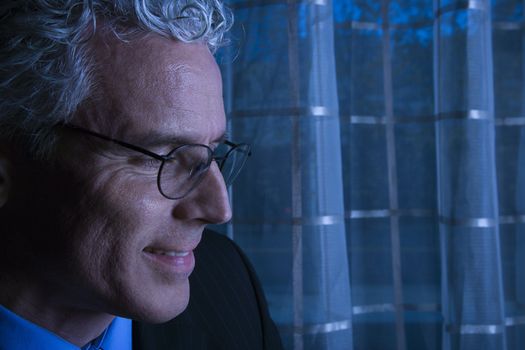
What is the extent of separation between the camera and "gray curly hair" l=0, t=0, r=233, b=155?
2.49 feet

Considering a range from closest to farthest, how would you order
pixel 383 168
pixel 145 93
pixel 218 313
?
1. pixel 145 93
2. pixel 218 313
3. pixel 383 168

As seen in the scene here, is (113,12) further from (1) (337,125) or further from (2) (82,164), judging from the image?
(1) (337,125)

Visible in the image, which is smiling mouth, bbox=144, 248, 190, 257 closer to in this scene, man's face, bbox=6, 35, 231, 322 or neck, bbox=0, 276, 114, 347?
man's face, bbox=6, 35, 231, 322

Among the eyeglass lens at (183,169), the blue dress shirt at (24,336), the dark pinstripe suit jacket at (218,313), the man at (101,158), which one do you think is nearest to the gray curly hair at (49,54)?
the man at (101,158)

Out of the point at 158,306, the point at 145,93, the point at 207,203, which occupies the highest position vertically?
the point at 145,93

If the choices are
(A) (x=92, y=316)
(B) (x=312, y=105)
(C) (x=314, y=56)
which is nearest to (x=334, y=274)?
(B) (x=312, y=105)

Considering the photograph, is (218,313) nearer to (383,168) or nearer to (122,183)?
(122,183)

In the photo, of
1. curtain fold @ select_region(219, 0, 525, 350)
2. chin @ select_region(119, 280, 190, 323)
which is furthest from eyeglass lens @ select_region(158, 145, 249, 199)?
curtain fold @ select_region(219, 0, 525, 350)

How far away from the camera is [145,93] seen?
75 cm

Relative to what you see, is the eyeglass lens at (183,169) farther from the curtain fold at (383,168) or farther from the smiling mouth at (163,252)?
the curtain fold at (383,168)

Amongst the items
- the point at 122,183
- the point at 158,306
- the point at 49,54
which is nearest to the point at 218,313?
the point at 158,306

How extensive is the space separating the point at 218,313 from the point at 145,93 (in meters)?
0.56

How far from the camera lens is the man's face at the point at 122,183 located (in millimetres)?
753

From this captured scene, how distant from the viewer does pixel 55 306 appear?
2.74ft
